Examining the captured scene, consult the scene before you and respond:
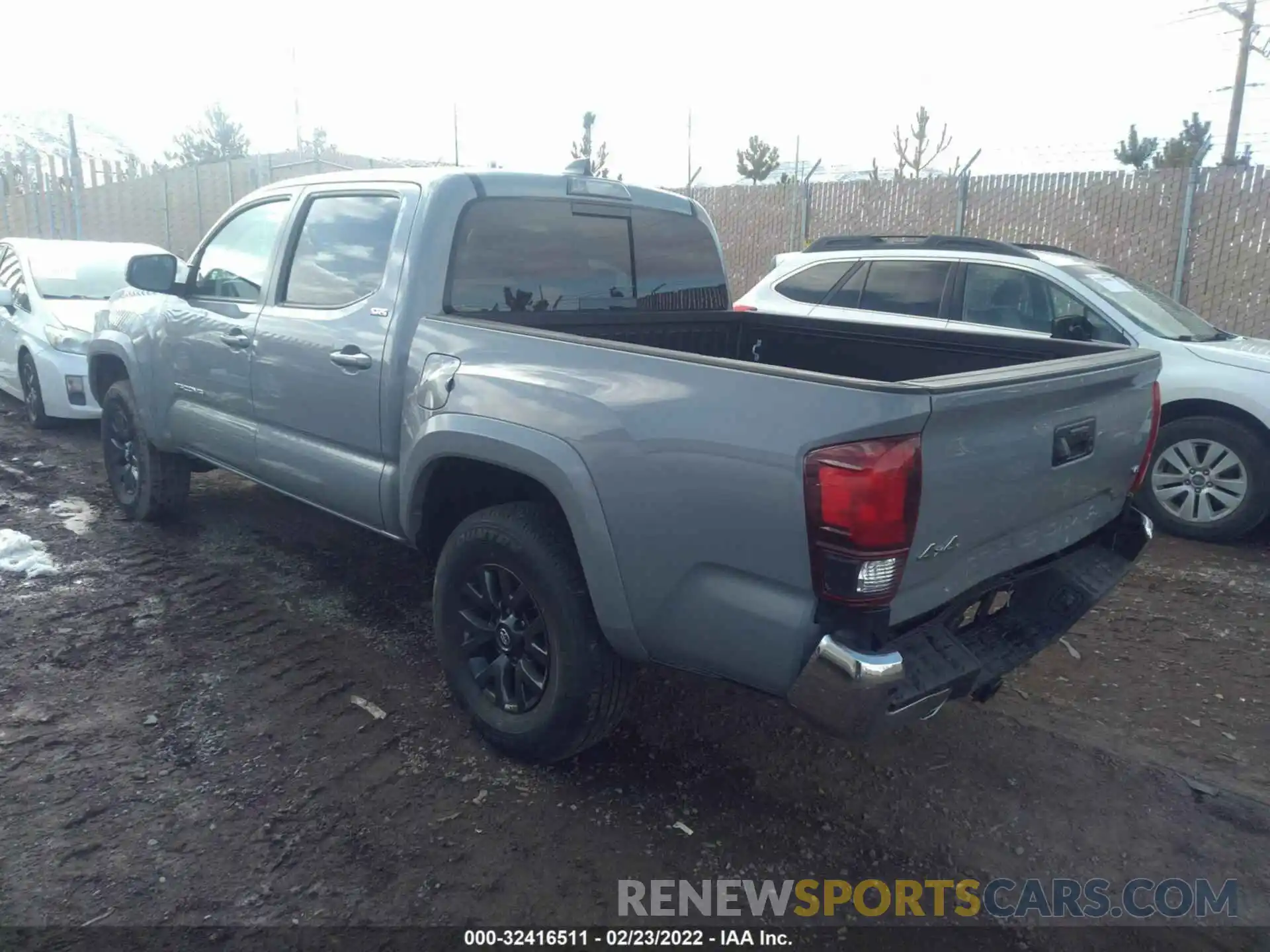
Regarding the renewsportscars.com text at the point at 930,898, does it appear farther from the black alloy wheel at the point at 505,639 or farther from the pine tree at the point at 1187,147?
the pine tree at the point at 1187,147

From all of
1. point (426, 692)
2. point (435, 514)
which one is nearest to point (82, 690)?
point (426, 692)

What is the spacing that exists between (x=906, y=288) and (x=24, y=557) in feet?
19.5

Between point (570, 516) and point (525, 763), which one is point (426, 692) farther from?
point (570, 516)

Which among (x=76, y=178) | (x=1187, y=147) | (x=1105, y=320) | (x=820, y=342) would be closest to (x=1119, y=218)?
(x=1105, y=320)

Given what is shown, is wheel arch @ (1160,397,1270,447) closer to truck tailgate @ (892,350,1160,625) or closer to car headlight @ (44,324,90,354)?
truck tailgate @ (892,350,1160,625)

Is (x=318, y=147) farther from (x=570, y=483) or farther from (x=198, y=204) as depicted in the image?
(x=570, y=483)

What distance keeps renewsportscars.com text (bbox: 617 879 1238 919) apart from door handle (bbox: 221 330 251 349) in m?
3.00

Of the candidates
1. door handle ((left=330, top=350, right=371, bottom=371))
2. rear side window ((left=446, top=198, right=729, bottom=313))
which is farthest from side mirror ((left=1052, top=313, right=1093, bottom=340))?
door handle ((left=330, top=350, right=371, bottom=371))

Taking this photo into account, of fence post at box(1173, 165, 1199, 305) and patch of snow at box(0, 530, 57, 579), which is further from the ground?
fence post at box(1173, 165, 1199, 305)

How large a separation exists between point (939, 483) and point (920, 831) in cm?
131

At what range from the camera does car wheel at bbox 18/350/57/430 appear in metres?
7.97

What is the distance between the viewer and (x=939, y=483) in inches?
93.7

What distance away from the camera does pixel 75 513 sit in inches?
233

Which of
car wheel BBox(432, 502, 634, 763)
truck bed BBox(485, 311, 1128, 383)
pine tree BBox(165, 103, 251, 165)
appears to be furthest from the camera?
pine tree BBox(165, 103, 251, 165)
